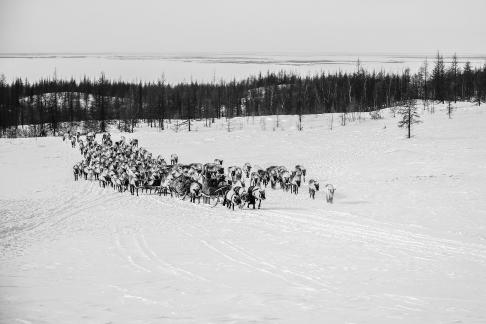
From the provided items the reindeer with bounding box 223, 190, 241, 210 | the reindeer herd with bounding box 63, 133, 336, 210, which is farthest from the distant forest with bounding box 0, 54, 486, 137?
the reindeer with bounding box 223, 190, 241, 210

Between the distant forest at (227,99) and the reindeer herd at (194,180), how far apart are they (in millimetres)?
51096

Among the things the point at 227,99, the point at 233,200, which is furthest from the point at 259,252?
the point at 227,99

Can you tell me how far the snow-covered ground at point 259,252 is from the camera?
9961 millimetres

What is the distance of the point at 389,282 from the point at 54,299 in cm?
799

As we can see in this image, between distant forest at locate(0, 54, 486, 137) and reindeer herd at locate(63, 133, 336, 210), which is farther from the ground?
distant forest at locate(0, 54, 486, 137)

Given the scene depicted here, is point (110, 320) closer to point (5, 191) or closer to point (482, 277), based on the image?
point (482, 277)

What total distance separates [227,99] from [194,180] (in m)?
100

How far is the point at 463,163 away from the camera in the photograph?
131ft

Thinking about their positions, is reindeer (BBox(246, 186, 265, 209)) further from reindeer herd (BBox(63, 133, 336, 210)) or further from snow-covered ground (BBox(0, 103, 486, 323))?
snow-covered ground (BBox(0, 103, 486, 323))

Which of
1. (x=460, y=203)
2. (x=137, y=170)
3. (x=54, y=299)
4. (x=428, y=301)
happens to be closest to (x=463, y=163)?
(x=460, y=203)

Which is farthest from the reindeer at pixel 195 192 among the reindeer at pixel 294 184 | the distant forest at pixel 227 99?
the distant forest at pixel 227 99

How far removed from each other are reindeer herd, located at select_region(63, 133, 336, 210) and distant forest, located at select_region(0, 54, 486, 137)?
5110 centimetres

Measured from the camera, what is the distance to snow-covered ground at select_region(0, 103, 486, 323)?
9961 millimetres

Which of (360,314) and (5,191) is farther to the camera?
(5,191)
